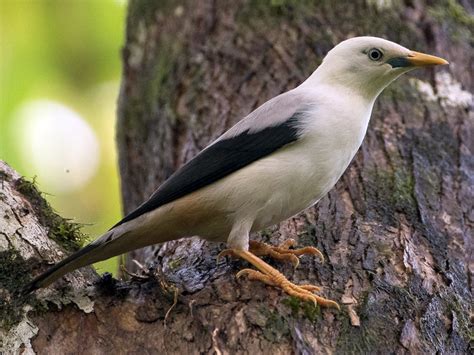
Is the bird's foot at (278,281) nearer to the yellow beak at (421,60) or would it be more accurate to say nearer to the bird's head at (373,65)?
the bird's head at (373,65)

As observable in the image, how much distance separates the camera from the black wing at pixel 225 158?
459 centimetres

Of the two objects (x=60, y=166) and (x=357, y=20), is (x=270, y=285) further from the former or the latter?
(x=60, y=166)

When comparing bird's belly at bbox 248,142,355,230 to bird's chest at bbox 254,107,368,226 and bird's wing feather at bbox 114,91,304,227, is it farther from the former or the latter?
bird's wing feather at bbox 114,91,304,227

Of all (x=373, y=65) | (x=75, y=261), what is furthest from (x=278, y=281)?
(x=373, y=65)

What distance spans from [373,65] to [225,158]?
4.01 feet

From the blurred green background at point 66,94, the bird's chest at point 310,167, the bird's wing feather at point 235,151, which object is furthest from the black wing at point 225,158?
the blurred green background at point 66,94

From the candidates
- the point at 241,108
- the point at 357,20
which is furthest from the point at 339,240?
the point at 357,20

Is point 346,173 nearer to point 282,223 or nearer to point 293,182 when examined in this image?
point 282,223

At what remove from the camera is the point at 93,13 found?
10938 mm

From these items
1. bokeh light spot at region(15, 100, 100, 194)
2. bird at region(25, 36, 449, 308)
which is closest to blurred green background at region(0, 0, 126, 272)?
bokeh light spot at region(15, 100, 100, 194)

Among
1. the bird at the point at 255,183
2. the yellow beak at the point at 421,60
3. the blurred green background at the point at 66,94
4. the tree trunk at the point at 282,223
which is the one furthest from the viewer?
the blurred green background at the point at 66,94

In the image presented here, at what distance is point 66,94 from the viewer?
10.9m

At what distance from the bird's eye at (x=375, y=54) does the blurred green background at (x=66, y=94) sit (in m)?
5.64

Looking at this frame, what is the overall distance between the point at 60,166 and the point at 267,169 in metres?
6.27
